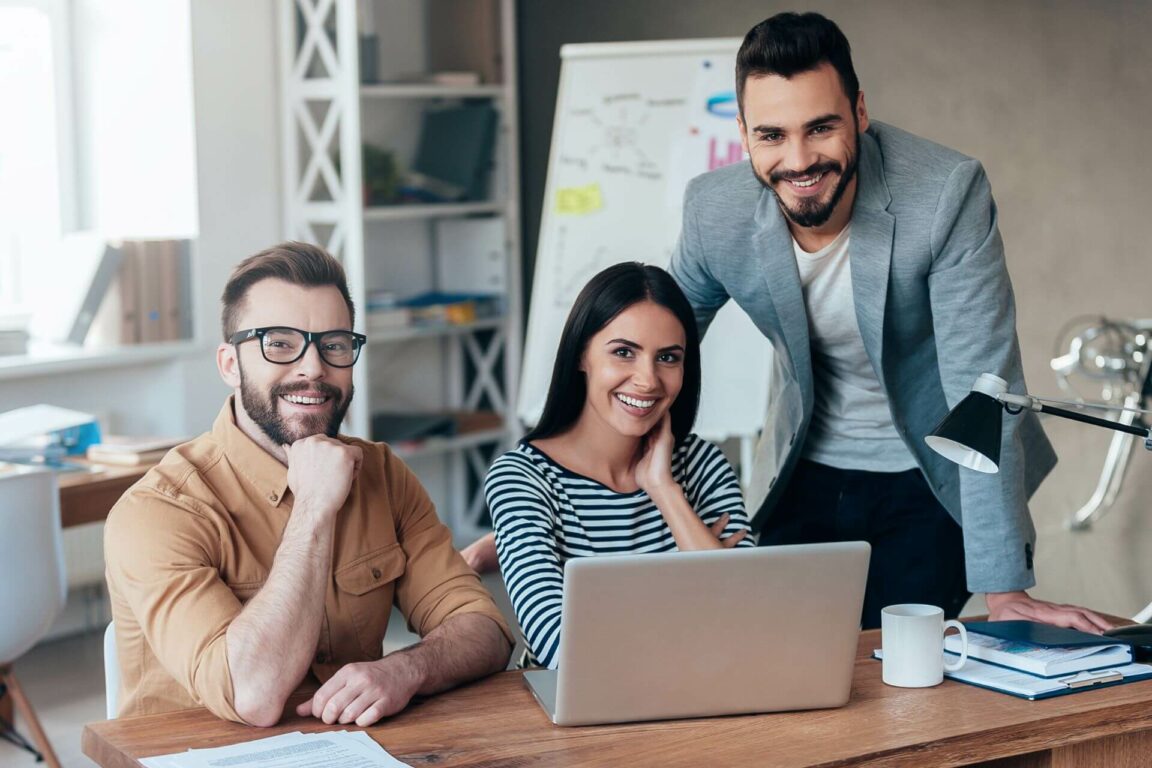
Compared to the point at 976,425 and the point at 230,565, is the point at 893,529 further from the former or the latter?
the point at 230,565

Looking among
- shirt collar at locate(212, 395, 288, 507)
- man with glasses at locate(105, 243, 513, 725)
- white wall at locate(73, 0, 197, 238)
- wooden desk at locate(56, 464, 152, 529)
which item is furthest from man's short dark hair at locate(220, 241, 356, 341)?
white wall at locate(73, 0, 197, 238)

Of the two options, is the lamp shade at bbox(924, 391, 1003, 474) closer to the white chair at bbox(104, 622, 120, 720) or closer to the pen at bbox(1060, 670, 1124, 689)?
the pen at bbox(1060, 670, 1124, 689)

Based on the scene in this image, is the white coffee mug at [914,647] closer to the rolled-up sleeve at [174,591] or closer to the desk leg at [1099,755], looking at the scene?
the desk leg at [1099,755]

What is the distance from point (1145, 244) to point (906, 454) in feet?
8.41

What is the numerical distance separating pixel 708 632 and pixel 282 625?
49 centimetres

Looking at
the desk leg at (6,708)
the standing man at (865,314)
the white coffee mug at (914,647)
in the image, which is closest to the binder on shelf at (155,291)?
the desk leg at (6,708)

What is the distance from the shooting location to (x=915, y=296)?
211 centimetres

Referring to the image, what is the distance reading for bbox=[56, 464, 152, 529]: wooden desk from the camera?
3.24m

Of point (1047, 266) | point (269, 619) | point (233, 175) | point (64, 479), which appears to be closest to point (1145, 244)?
point (1047, 266)

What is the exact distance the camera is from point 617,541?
2037 mm

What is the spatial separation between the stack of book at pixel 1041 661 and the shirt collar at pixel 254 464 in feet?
2.86

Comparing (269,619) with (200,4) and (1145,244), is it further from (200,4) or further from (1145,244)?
(1145,244)

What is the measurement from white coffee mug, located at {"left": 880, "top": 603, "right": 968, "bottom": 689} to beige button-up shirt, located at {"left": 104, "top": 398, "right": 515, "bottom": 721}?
0.50 meters

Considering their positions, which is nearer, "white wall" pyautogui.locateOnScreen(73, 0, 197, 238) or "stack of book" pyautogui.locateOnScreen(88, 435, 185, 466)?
"stack of book" pyautogui.locateOnScreen(88, 435, 185, 466)
